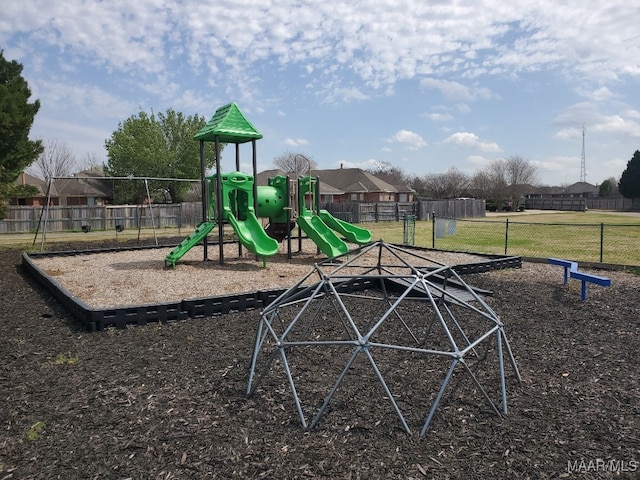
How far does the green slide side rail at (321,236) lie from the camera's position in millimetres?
11328

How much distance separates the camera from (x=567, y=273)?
876cm

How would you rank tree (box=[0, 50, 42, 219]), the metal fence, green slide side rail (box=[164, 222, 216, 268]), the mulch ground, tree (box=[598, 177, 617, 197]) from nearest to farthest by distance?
the mulch ground
green slide side rail (box=[164, 222, 216, 268])
the metal fence
tree (box=[0, 50, 42, 219])
tree (box=[598, 177, 617, 197])

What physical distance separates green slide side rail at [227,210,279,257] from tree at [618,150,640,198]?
65611mm

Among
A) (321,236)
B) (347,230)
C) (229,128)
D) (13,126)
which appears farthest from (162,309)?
(13,126)

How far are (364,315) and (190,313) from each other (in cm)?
253

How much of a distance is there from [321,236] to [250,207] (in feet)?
6.49

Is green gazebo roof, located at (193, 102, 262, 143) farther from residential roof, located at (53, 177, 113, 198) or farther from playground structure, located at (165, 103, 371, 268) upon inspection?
residential roof, located at (53, 177, 113, 198)

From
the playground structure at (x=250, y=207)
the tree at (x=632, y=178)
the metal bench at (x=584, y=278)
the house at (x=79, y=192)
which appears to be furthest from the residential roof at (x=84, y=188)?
the tree at (x=632, y=178)

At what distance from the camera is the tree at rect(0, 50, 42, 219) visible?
1504 centimetres

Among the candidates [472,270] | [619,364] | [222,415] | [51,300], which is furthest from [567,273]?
[51,300]

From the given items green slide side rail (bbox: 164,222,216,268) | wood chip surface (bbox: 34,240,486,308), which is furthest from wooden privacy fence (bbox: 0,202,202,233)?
green slide side rail (bbox: 164,222,216,268)

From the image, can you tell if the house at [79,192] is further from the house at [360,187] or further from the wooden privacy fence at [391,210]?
the house at [360,187]

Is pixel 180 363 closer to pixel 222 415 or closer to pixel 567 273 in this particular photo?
pixel 222 415

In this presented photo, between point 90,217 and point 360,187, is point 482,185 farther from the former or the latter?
point 90,217
